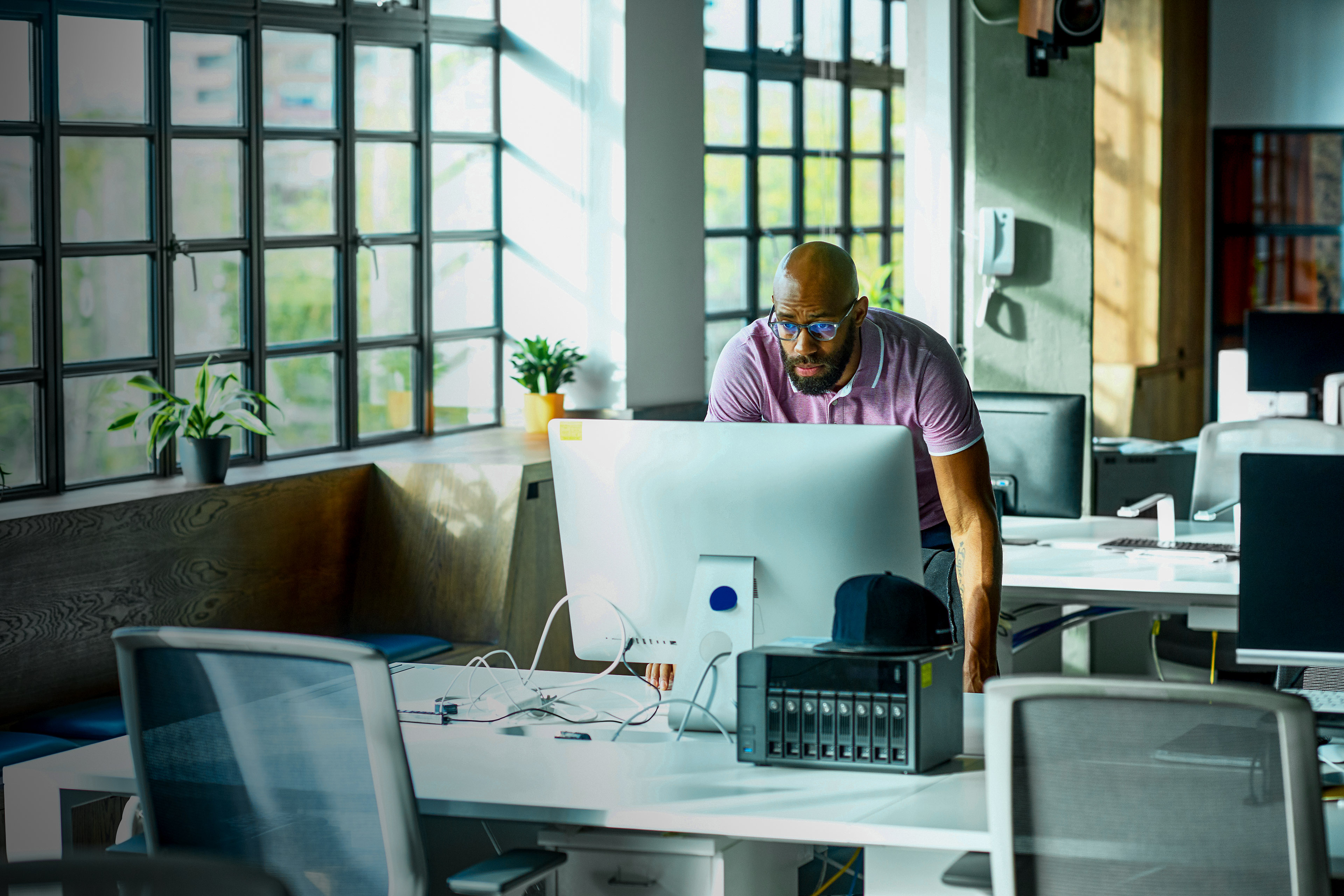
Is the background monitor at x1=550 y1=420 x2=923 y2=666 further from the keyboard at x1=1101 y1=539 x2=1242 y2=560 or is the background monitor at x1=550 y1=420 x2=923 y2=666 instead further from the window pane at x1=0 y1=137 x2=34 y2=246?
the window pane at x1=0 y1=137 x2=34 y2=246

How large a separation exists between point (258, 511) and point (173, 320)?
2.28 feet

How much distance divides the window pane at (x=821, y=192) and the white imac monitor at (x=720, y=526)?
5905mm

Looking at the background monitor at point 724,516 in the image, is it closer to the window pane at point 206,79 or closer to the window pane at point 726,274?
the window pane at point 206,79

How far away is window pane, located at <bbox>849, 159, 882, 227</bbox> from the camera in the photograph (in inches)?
347

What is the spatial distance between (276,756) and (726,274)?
5.81 meters

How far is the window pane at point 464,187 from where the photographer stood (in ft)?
20.0

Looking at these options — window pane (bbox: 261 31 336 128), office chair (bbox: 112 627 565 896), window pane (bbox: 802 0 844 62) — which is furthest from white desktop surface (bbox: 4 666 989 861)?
window pane (bbox: 802 0 844 62)

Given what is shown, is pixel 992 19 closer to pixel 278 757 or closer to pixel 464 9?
pixel 464 9

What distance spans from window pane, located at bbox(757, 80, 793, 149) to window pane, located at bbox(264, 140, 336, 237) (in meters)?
2.89

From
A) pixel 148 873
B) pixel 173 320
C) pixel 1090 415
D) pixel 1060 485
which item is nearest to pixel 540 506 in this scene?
pixel 173 320

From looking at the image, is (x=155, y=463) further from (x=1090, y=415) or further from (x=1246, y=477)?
(x=1090, y=415)

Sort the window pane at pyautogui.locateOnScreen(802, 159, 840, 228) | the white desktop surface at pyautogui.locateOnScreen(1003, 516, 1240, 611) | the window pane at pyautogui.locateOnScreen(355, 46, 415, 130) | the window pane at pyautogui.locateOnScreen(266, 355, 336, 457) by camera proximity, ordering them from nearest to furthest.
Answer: the white desktop surface at pyautogui.locateOnScreen(1003, 516, 1240, 611) → the window pane at pyautogui.locateOnScreen(266, 355, 336, 457) → the window pane at pyautogui.locateOnScreen(355, 46, 415, 130) → the window pane at pyautogui.locateOnScreen(802, 159, 840, 228)

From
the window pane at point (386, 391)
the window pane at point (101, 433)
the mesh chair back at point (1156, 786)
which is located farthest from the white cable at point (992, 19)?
the mesh chair back at point (1156, 786)

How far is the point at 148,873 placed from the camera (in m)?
1.19
